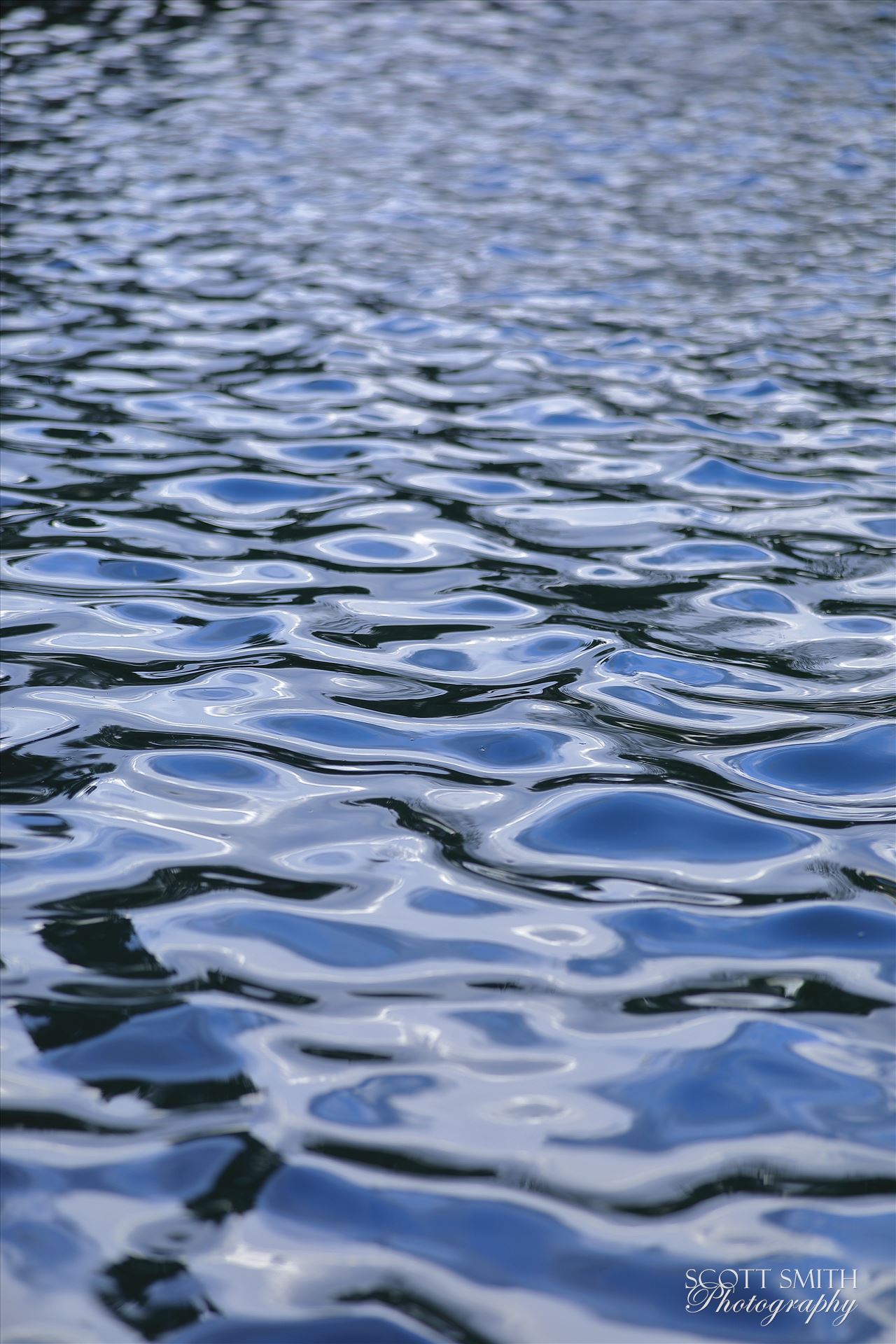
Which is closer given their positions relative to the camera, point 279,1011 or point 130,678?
point 279,1011

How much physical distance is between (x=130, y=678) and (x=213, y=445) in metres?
1.87

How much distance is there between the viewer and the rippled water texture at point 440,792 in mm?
1786

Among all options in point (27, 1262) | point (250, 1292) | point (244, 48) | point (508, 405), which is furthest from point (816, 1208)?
point (244, 48)

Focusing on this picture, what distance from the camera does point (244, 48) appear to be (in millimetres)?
13312

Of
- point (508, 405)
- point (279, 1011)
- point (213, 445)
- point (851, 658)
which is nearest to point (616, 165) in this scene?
point (508, 405)

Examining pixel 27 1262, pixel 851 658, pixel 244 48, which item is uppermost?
pixel 244 48

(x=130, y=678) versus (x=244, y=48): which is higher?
(x=244, y=48)

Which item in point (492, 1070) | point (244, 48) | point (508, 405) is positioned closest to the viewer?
point (492, 1070)

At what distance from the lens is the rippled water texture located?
70.3 inches

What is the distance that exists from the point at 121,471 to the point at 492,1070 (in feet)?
10.3

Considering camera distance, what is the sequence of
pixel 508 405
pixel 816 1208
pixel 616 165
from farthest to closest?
1. pixel 616 165
2. pixel 508 405
3. pixel 816 1208

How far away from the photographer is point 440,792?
278cm

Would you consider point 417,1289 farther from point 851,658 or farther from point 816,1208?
point 851,658

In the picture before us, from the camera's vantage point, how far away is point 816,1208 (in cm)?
182
